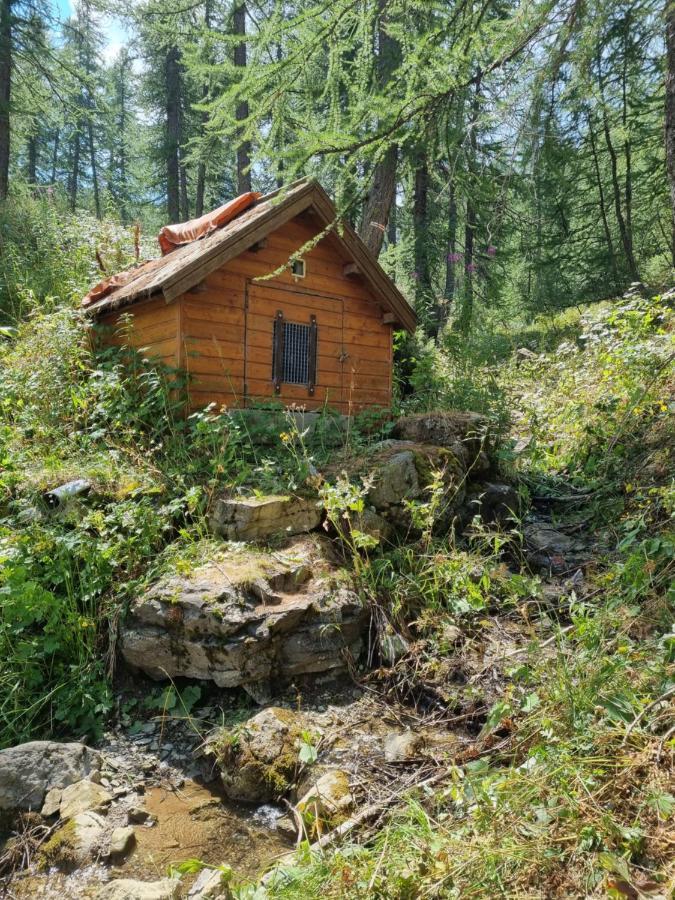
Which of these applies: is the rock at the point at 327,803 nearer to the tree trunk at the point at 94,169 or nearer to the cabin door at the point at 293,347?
the cabin door at the point at 293,347

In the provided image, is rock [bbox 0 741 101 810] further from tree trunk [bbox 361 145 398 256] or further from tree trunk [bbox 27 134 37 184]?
tree trunk [bbox 27 134 37 184]

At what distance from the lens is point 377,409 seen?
8.68 meters

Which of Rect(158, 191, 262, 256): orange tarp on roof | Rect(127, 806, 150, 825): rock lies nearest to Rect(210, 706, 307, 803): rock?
Rect(127, 806, 150, 825): rock

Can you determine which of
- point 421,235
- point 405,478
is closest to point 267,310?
point 405,478

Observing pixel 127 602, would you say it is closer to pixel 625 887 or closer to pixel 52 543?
pixel 52 543

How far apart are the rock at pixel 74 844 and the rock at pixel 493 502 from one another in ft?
15.2

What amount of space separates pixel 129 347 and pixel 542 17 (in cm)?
554

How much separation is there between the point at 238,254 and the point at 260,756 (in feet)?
19.2

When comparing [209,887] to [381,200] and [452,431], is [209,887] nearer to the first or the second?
[452,431]

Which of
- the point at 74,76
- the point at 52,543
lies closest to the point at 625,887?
the point at 52,543

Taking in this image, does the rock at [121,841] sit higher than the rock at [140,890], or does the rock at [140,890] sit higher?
the rock at [140,890]

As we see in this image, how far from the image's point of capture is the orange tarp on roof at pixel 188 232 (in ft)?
27.9

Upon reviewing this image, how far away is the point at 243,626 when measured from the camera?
4355 millimetres

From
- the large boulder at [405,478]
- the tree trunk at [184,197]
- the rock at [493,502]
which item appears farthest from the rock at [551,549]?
the tree trunk at [184,197]
